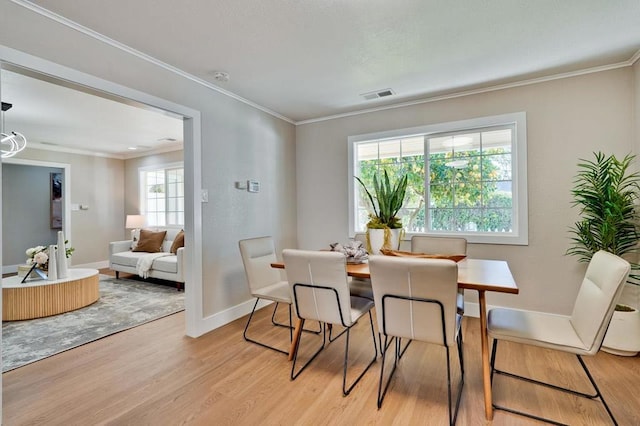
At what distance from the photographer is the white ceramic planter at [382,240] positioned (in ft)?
7.65

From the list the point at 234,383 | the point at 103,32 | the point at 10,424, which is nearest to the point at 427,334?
the point at 234,383

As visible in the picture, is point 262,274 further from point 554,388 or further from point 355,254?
point 554,388

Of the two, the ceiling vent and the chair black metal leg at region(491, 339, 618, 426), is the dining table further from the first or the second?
the ceiling vent

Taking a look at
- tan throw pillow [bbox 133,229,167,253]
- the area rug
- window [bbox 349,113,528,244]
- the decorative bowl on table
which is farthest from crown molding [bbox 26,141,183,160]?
the decorative bowl on table

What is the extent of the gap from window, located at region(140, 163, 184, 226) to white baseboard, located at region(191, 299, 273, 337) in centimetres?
308

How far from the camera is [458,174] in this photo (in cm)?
333

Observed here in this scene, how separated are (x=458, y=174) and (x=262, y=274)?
232cm

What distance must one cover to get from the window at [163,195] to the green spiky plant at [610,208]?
228 inches

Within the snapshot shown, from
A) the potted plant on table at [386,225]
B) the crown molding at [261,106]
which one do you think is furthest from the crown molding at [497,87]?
the potted plant on table at [386,225]

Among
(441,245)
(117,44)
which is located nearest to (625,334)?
(441,245)

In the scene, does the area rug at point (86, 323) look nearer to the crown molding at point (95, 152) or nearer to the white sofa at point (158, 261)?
the white sofa at point (158, 261)

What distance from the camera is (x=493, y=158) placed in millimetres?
3150

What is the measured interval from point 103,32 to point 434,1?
84.4 inches

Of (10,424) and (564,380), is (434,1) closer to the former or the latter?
(564,380)
